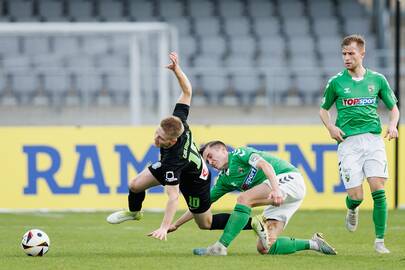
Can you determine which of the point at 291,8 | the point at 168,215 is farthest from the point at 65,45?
the point at 168,215

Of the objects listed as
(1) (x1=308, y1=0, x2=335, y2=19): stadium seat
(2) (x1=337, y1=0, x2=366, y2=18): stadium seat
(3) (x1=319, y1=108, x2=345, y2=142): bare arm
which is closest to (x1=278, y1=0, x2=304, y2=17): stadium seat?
(1) (x1=308, y1=0, x2=335, y2=19): stadium seat

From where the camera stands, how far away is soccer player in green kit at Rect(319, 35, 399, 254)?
35.3 ft

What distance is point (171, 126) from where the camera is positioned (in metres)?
9.73

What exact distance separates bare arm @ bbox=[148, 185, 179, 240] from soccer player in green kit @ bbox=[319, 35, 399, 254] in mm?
1784

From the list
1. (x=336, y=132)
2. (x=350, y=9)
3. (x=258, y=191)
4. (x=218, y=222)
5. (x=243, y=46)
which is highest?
(x=350, y=9)

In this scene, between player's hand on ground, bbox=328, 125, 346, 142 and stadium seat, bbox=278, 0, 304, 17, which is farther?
stadium seat, bbox=278, 0, 304, 17

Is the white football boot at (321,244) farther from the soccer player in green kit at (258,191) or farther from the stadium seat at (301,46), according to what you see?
the stadium seat at (301,46)

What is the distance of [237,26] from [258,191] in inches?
611

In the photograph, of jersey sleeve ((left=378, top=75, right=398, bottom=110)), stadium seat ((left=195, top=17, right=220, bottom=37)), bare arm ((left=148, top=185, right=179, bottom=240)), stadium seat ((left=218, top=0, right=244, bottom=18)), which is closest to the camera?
bare arm ((left=148, top=185, right=179, bottom=240))

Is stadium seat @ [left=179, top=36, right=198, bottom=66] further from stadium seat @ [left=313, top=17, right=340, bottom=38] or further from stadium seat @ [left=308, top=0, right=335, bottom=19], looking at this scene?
stadium seat @ [left=308, top=0, right=335, bottom=19]

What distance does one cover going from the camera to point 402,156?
56.1 feet

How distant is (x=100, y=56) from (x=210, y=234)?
9264 mm

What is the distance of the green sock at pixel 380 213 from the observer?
35.2 feet

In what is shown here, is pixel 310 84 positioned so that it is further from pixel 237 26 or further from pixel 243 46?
pixel 237 26
